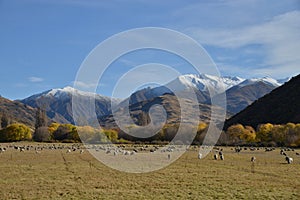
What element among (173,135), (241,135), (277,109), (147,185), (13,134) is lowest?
(147,185)

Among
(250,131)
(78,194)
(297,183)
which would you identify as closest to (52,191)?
(78,194)

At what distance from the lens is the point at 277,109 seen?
A: 17175cm

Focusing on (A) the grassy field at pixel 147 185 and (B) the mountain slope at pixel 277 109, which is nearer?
(A) the grassy field at pixel 147 185

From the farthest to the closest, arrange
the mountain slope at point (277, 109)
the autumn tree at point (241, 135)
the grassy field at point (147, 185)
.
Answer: the mountain slope at point (277, 109) → the autumn tree at point (241, 135) → the grassy field at point (147, 185)

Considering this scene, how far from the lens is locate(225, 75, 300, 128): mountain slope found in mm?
159150

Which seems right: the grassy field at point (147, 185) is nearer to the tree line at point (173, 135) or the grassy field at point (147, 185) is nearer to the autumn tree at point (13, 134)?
the tree line at point (173, 135)

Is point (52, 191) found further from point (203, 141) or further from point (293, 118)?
point (293, 118)

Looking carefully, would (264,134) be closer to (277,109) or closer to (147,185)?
(277,109)

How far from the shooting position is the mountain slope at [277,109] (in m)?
159

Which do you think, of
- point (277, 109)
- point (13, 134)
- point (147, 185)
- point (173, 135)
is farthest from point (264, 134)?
point (147, 185)

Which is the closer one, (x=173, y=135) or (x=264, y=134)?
(x=173, y=135)

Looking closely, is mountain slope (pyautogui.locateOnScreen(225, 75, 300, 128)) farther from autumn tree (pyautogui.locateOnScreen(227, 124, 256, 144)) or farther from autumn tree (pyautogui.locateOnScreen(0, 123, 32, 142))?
autumn tree (pyautogui.locateOnScreen(0, 123, 32, 142))

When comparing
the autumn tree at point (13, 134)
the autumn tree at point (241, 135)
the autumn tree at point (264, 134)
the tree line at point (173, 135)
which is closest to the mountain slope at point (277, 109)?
the tree line at point (173, 135)

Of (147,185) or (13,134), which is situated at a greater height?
(13,134)
